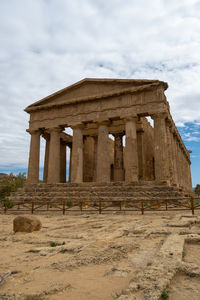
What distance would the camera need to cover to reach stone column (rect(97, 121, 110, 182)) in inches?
795

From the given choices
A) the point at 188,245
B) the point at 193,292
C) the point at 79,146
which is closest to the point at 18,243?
the point at 188,245

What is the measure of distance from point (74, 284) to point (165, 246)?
84.1 inches

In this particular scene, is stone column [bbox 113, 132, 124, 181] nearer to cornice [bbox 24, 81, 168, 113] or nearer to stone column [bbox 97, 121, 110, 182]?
stone column [bbox 97, 121, 110, 182]

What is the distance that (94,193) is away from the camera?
16.9 metres

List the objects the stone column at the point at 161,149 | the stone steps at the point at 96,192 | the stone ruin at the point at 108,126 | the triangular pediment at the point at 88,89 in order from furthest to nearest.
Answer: the triangular pediment at the point at 88,89 < the stone ruin at the point at 108,126 < the stone column at the point at 161,149 < the stone steps at the point at 96,192

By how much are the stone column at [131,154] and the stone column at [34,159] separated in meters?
9.50

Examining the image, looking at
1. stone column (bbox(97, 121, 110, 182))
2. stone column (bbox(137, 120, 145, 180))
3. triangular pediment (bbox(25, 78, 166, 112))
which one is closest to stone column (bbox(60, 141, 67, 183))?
triangular pediment (bbox(25, 78, 166, 112))

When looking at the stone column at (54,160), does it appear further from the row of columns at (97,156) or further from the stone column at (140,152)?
the stone column at (140,152)

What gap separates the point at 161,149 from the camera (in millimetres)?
18328

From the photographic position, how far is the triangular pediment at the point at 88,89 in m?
20.0

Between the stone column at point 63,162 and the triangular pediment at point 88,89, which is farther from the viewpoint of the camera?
the stone column at point 63,162

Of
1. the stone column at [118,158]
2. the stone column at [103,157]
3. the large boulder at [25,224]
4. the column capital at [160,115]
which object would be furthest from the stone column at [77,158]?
the large boulder at [25,224]

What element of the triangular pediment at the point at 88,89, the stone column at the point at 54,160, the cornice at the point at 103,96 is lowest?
the stone column at the point at 54,160

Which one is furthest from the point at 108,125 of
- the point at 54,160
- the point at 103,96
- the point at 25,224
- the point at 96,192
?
the point at 25,224
